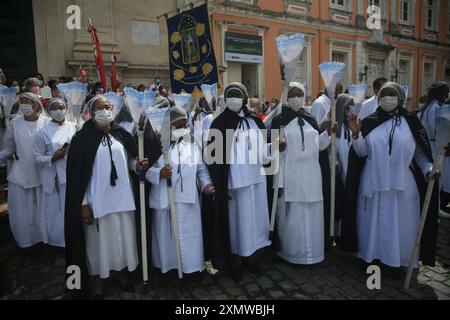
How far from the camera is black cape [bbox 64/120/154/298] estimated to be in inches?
121

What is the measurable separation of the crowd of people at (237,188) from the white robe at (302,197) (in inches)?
0.5

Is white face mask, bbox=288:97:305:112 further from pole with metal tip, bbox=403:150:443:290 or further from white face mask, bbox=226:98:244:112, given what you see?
pole with metal tip, bbox=403:150:443:290

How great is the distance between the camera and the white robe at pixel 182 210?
3422 millimetres

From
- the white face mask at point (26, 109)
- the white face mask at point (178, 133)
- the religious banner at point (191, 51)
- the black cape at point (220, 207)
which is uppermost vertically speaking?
the religious banner at point (191, 51)

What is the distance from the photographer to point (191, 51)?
6004 millimetres

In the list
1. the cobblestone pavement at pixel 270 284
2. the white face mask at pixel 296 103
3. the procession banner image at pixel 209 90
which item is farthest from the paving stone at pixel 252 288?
the procession banner image at pixel 209 90

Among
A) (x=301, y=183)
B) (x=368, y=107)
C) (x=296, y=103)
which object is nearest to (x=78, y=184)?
(x=301, y=183)

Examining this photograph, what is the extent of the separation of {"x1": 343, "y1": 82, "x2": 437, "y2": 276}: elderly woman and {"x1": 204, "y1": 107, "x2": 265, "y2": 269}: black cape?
1.41 metres

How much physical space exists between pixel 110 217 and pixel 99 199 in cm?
25

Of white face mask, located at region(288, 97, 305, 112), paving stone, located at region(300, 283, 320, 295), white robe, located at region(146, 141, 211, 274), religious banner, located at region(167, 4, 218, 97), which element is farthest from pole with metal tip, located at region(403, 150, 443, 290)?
religious banner, located at region(167, 4, 218, 97)

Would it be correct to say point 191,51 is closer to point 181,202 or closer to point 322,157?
point 322,157

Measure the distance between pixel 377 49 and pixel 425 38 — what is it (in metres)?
5.89

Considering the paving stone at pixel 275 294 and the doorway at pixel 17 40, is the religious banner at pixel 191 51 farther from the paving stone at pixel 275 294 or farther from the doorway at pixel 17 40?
the doorway at pixel 17 40

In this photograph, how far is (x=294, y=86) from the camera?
12.6 feet
